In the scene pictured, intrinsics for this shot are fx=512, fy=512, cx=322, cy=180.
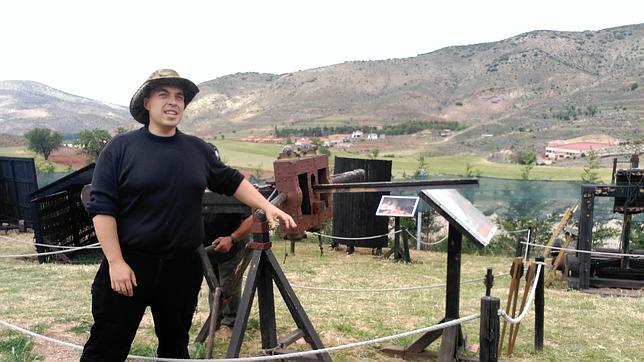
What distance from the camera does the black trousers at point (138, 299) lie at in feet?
8.89

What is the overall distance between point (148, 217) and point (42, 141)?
50587 mm

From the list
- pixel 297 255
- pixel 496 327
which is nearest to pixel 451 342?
pixel 496 327

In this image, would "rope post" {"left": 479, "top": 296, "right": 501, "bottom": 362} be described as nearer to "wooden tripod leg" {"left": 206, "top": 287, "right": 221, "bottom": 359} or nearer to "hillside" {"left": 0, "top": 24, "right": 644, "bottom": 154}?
"wooden tripod leg" {"left": 206, "top": 287, "right": 221, "bottom": 359}

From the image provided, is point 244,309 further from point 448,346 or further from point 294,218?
point 448,346

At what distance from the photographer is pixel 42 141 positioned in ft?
153

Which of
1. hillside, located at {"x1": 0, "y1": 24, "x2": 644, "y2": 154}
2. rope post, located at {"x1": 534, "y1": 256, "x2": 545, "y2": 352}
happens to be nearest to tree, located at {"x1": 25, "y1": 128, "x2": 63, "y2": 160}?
hillside, located at {"x1": 0, "y1": 24, "x2": 644, "y2": 154}

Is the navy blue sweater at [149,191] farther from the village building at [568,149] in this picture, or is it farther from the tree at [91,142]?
the village building at [568,149]

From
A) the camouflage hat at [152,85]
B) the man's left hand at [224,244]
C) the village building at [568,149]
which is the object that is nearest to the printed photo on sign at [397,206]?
the man's left hand at [224,244]

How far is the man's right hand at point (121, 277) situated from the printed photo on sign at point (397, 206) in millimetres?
9521

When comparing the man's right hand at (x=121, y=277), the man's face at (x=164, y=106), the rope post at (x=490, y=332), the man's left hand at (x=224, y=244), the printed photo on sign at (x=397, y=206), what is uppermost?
the man's face at (x=164, y=106)

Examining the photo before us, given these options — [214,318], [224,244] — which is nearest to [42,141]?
[214,318]

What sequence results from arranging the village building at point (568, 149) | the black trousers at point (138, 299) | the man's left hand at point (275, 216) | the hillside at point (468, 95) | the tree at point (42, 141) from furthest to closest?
1. the hillside at point (468, 95)
2. the tree at point (42, 141)
3. the village building at point (568, 149)
4. the man's left hand at point (275, 216)
5. the black trousers at point (138, 299)

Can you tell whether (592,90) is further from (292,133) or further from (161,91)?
(161,91)

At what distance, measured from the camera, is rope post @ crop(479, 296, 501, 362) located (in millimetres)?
2879
